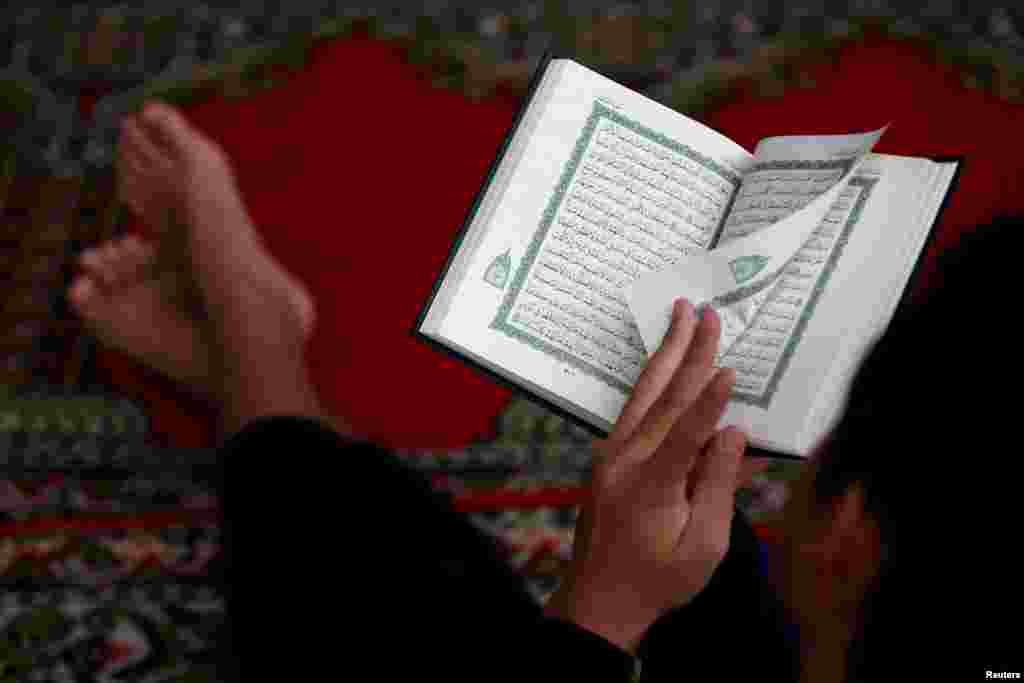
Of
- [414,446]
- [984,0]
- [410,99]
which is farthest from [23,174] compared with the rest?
[984,0]

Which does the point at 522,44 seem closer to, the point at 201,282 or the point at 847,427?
the point at 201,282

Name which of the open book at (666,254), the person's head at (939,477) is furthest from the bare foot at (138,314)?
the person's head at (939,477)

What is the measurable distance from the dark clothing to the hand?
0.10 meters

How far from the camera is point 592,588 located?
641 millimetres

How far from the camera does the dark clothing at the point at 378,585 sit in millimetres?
774

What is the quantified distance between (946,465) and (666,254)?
0.85 ft

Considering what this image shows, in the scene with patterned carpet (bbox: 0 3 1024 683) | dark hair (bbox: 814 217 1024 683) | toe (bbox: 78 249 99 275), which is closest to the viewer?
dark hair (bbox: 814 217 1024 683)

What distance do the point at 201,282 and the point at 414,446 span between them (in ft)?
1.08

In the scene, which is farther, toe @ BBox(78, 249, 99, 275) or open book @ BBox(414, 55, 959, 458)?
toe @ BBox(78, 249, 99, 275)

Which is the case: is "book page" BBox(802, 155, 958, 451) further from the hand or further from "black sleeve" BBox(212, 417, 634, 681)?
"black sleeve" BBox(212, 417, 634, 681)

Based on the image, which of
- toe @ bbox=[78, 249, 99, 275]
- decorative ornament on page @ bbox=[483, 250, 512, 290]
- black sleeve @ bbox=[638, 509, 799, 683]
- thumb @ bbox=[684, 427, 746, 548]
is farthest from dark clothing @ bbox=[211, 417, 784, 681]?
toe @ bbox=[78, 249, 99, 275]

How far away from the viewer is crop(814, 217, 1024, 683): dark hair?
449 mm

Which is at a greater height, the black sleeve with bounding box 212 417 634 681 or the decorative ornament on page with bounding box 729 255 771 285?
the decorative ornament on page with bounding box 729 255 771 285

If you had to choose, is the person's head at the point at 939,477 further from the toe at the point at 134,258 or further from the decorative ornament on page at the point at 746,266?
the toe at the point at 134,258
